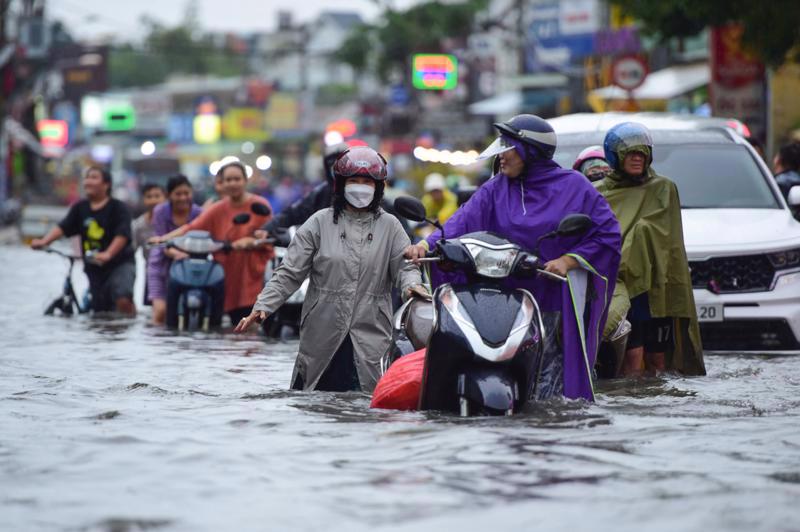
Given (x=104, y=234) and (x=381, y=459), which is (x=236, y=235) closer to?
(x=104, y=234)

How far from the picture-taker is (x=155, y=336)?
15.5 m

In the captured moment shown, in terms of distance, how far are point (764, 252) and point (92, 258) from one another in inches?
276

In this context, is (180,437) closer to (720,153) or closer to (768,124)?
(720,153)

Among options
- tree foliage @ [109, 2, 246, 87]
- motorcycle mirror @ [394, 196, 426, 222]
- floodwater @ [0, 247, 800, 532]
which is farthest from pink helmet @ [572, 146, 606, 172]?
tree foliage @ [109, 2, 246, 87]

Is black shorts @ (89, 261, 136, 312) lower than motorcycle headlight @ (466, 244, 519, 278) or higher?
→ lower

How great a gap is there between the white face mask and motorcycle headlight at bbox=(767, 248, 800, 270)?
169 inches

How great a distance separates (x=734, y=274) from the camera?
1287 centimetres

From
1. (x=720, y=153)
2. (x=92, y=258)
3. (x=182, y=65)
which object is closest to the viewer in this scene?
(x=720, y=153)

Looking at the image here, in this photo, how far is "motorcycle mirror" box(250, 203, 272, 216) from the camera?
15.1 meters

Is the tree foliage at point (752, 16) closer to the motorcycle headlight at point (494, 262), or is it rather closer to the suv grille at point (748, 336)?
the suv grille at point (748, 336)

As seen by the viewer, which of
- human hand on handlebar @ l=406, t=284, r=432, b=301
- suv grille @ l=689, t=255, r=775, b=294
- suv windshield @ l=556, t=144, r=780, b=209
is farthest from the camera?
suv windshield @ l=556, t=144, r=780, b=209

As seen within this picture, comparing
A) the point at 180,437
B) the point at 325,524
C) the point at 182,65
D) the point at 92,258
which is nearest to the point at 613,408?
the point at 180,437

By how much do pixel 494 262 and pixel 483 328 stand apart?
12.4 inches

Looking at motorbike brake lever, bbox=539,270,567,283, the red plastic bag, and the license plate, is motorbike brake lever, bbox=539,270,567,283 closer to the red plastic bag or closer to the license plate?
the red plastic bag
